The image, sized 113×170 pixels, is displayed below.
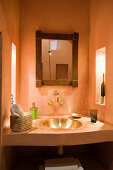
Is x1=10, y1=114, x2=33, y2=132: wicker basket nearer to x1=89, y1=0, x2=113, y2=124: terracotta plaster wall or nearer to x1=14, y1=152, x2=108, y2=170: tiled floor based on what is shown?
x1=14, y1=152, x2=108, y2=170: tiled floor

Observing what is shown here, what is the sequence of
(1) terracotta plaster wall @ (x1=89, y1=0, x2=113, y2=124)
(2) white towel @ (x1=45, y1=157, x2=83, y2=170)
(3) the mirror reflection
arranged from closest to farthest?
(2) white towel @ (x1=45, y1=157, x2=83, y2=170) → (1) terracotta plaster wall @ (x1=89, y1=0, x2=113, y2=124) → (3) the mirror reflection

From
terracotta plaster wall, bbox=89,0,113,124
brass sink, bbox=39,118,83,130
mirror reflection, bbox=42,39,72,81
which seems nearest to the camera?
terracotta plaster wall, bbox=89,0,113,124

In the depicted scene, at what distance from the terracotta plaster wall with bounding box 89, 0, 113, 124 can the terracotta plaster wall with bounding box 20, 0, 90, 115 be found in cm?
9

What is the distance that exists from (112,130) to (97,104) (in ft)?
1.38

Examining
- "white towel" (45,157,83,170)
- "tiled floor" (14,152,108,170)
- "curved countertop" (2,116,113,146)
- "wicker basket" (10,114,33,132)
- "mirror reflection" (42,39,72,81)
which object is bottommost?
"tiled floor" (14,152,108,170)

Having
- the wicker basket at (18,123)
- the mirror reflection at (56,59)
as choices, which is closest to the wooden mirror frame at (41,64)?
the mirror reflection at (56,59)

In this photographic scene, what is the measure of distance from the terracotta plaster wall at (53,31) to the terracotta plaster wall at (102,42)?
9 centimetres

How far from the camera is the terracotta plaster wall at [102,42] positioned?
135 centimetres

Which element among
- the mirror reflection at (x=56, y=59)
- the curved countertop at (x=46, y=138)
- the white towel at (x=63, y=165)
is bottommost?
the white towel at (x=63, y=165)

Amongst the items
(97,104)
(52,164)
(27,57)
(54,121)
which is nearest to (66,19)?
(27,57)

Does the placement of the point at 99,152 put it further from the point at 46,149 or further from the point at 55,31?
the point at 55,31

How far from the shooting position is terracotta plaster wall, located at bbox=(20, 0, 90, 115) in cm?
171

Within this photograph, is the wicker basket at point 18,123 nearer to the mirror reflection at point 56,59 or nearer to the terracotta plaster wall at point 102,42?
the mirror reflection at point 56,59

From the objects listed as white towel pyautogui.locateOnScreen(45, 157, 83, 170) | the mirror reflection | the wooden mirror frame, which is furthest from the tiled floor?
the mirror reflection
